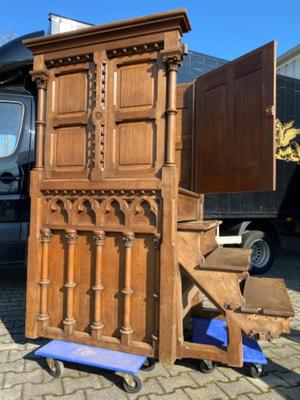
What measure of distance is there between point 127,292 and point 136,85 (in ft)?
4.98

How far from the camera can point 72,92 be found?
105 inches

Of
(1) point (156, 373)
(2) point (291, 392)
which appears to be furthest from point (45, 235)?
(2) point (291, 392)

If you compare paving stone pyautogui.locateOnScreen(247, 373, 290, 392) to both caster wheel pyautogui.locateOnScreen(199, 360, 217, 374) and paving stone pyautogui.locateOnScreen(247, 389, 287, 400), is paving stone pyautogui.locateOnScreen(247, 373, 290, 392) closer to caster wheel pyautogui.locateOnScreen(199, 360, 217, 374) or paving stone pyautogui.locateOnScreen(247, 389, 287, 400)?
paving stone pyautogui.locateOnScreen(247, 389, 287, 400)

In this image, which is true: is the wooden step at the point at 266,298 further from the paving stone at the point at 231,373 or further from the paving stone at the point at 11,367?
the paving stone at the point at 11,367

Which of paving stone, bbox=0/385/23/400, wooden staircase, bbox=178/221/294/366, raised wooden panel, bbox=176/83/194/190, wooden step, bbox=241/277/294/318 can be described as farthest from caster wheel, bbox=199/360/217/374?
raised wooden panel, bbox=176/83/194/190

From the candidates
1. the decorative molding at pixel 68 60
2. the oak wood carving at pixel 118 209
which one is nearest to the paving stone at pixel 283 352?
the oak wood carving at pixel 118 209

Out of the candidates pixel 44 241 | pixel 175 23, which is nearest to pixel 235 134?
pixel 175 23

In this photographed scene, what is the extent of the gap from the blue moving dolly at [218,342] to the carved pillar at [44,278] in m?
1.21

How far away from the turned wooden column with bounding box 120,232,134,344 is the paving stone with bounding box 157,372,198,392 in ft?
1.18

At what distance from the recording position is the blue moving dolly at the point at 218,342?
2.38 meters

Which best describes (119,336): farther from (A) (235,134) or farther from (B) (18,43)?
(B) (18,43)

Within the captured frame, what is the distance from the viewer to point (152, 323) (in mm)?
2396

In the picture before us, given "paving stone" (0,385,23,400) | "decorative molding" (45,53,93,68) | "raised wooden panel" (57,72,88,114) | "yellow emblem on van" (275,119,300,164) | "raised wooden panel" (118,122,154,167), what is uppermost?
"yellow emblem on van" (275,119,300,164)

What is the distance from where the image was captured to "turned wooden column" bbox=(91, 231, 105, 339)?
2.50 m
